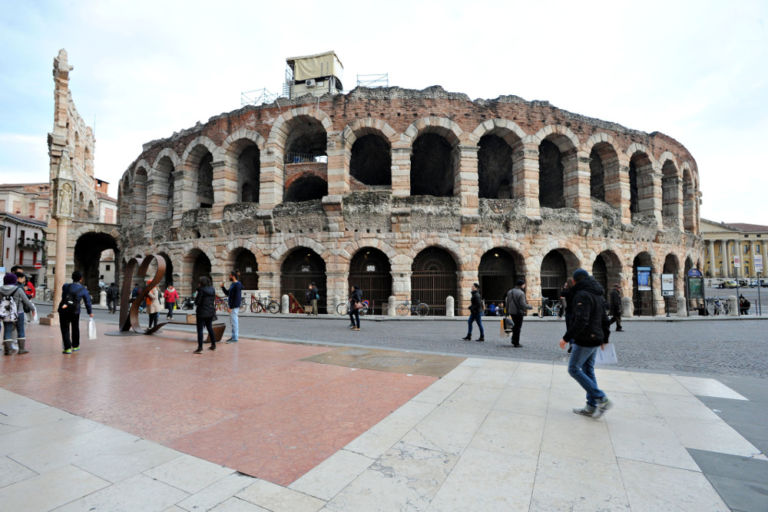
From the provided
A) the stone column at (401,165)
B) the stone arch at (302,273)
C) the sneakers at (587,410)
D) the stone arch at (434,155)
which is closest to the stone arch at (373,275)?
the stone arch at (302,273)

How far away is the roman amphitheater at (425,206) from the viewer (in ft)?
57.3

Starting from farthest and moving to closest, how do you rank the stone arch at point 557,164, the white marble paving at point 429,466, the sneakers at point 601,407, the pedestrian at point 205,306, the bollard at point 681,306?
the stone arch at point 557,164 < the bollard at point 681,306 < the pedestrian at point 205,306 < the sneakers at point 601,407 < the white marble paving at point 429,466

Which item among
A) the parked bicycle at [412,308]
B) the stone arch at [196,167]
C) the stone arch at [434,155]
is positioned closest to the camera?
the parked bicycle at [412,308]

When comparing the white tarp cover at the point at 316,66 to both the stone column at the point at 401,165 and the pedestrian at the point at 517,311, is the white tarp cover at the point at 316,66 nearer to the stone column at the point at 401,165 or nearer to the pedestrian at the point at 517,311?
the stone column at the point at 401,165

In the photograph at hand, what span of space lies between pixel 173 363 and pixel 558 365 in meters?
6.64

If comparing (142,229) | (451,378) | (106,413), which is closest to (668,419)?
(451,378)

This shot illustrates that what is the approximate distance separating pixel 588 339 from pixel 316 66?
35.0 m

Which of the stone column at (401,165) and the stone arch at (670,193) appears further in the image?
the stone arch at (670,193)

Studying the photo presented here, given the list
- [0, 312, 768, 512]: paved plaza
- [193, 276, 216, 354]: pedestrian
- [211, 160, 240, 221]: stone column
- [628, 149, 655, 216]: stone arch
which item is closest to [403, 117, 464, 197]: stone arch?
[211, 160, 240, 221]: stone column

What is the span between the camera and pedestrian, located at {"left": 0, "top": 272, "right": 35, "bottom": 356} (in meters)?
6.50

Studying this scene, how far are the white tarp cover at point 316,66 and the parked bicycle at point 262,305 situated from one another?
23173 mm

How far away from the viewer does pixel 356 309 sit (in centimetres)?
1133

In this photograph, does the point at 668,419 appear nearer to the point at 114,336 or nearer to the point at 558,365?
the point at 558,365

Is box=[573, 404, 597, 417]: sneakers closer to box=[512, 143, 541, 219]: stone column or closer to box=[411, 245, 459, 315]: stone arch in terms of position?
box=[411, 245, 459, 315]: stone arch
